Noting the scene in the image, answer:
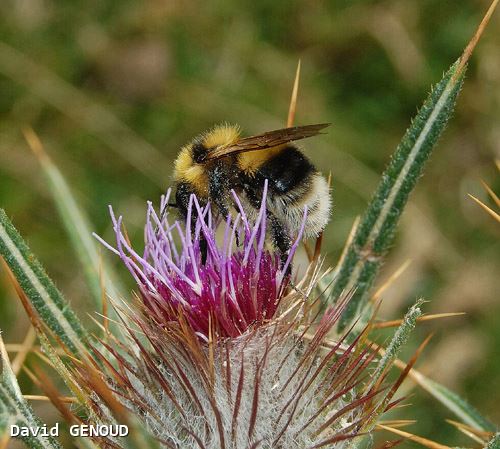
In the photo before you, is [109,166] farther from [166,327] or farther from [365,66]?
[166,327]

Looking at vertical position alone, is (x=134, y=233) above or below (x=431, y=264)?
above

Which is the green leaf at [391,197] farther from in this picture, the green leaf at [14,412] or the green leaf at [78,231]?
the green leaf at [14,412]

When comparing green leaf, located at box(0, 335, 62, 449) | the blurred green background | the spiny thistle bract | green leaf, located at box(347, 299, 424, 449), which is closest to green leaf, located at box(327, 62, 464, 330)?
the spiny thistle bract

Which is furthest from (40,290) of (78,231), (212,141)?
(212,141)

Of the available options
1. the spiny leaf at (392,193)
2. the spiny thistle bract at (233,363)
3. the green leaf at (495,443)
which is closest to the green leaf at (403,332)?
the spiny thistle bract at (233,363)

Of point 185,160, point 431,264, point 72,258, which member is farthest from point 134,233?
point 185,160

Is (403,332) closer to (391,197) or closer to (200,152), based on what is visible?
(391,197)
